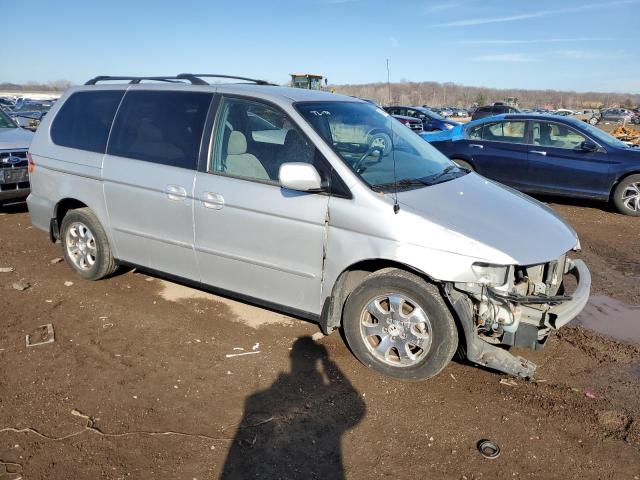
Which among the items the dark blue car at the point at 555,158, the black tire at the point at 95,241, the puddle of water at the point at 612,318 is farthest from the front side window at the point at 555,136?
the black tire at the point at 95,241

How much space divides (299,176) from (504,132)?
7279mm

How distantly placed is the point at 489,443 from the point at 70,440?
2427 mm

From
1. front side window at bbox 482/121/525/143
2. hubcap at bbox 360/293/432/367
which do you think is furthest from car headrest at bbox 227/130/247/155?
front side window at bbox 482/121/525/143

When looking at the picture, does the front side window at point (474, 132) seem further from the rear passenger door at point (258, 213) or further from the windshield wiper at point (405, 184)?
the rear passenger door at point (258, 213)

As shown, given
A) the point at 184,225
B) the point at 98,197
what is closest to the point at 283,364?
the point at 184,225

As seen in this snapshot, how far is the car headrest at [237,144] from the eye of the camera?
13.1 ft

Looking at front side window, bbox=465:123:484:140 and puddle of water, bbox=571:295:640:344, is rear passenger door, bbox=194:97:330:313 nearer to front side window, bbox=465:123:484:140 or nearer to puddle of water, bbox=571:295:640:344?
puddle of water, bbox=571:295:640:344

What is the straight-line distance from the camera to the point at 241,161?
395cm

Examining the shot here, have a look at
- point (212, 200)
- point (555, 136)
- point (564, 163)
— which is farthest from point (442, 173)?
point (555, 136)

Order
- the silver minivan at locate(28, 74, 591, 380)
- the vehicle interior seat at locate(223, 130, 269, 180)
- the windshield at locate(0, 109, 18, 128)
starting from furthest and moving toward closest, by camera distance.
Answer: the windshield at locate(0, 109, 18, 128) < the vehicle interior seat at locate(223, 130, 269, 180) < the silver minivan at locate(28, 74, 591, 380)

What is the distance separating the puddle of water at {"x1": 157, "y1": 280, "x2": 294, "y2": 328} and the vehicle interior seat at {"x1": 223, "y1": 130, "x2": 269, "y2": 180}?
1346mm

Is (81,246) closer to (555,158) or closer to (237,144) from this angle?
(237,144)

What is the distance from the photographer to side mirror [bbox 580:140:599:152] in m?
8.69

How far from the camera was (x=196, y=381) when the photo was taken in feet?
11.6
